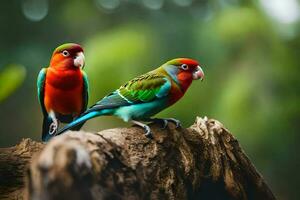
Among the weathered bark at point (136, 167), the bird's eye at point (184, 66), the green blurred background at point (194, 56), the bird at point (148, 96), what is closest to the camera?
the weathered bark at point (136, 167)

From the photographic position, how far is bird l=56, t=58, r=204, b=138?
9.75 feet

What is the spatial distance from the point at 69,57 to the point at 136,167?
80cm

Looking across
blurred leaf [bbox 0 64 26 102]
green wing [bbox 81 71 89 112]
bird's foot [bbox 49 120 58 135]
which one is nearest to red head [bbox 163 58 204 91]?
green wing [bbox 81 71 89 112]

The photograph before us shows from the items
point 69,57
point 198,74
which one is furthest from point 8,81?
point 198,74

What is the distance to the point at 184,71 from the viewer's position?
308 centimetres

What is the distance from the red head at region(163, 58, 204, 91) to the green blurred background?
2.11m

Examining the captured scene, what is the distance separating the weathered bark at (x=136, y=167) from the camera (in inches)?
75.2

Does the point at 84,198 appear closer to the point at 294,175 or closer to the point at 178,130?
the point at 178,130

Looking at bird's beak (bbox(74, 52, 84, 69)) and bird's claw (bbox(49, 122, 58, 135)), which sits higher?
bird's beak (bbox(74, 52, 84, 69))

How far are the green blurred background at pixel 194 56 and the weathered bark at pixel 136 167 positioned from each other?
220 cm

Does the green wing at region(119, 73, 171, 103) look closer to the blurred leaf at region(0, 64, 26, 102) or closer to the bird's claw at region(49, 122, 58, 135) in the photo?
the bird's claw at region(49, 122, 58, 135)

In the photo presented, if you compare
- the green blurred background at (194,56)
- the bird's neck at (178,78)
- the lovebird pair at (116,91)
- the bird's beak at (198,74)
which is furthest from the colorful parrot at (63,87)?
the green blurred background at (194,56)

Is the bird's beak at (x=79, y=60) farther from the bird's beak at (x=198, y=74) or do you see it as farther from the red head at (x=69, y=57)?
the bird's beak at (x=198, y=74)

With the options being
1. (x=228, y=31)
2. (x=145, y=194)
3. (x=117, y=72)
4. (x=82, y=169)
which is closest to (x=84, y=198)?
(x=82, y=169)
